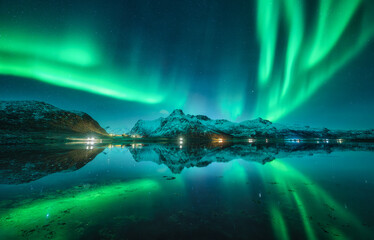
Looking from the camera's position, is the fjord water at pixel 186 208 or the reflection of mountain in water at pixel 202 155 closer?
the fjord water at pixel 186 208

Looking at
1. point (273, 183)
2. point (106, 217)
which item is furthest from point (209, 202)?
point (273, 183)

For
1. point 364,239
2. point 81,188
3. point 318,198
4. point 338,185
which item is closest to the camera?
point 364,239

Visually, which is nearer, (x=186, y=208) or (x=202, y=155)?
(x=186, y=208)

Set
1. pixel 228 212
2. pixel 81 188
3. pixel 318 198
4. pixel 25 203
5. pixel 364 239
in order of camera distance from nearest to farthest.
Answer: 1. pixel 364 239
2. pixel 228 212
3. pixel 25 203
4. pixel 318 198
5. pixel 81 188

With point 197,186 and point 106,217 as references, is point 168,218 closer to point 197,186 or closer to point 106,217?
point 106,217

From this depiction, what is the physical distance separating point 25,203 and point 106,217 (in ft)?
→ 19.1

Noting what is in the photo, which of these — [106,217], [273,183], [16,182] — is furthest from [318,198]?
[16,182]

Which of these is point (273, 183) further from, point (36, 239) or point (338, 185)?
point (36, 239)

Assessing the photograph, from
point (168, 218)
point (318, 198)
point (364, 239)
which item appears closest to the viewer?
point (364, 239)

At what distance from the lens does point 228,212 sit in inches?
338

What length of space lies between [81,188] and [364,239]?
15.8 m

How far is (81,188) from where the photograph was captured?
13039mm

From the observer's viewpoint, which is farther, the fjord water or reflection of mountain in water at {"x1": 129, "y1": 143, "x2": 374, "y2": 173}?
reflection of mountain in water at {"x1": 129, "y1": 143, "x2": 374, "y2": 173}

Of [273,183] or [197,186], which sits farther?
[273,183]
